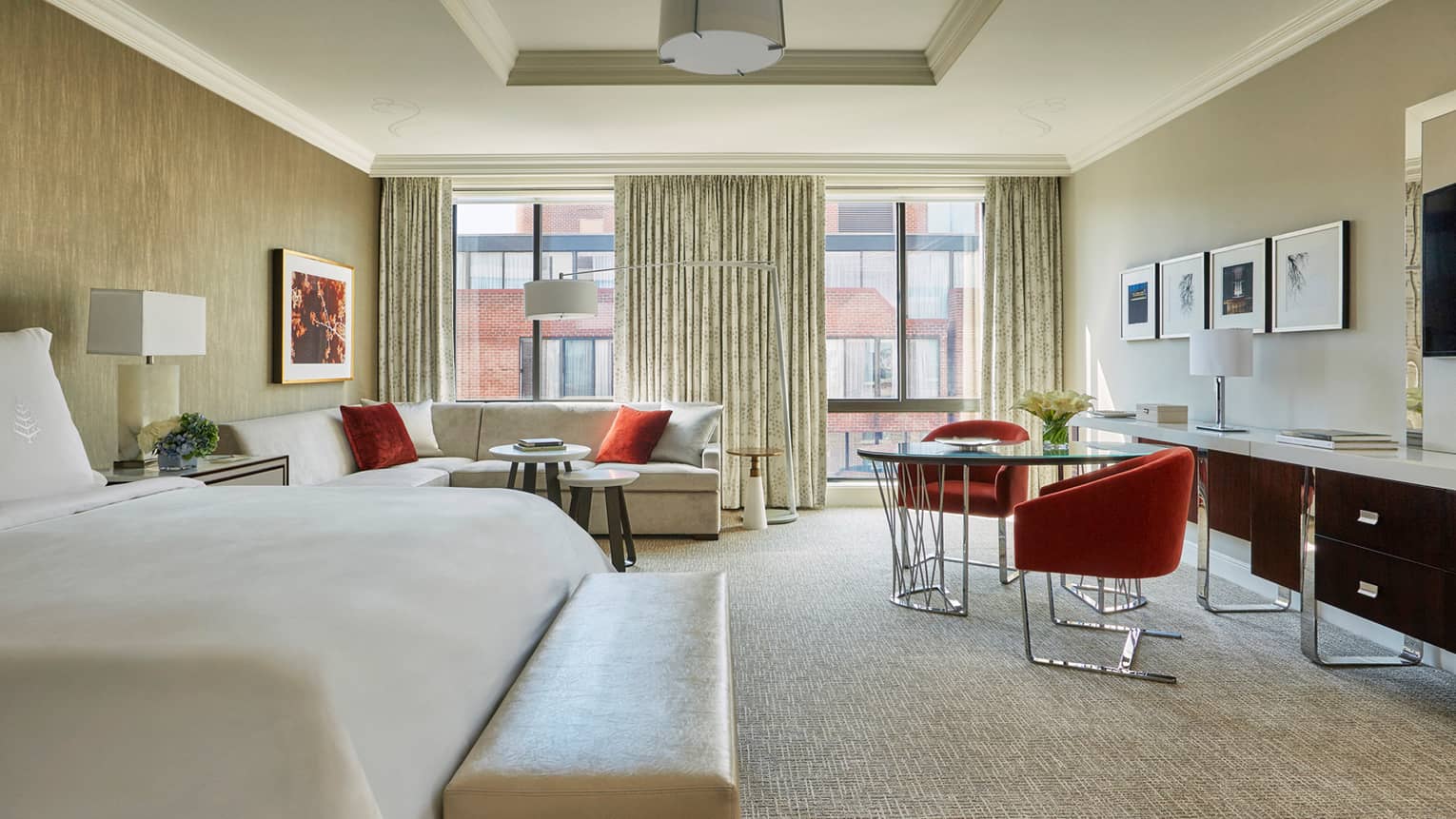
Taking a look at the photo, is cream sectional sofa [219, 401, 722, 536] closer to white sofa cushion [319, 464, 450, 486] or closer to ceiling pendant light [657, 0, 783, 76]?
white sofa cushion [319, 464, 450, 486]

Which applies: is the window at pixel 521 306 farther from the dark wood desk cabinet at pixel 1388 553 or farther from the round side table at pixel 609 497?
the dark wood desk cabinet at pixel 1388 553

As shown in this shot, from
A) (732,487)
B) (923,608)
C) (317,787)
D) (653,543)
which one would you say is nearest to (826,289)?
(732,487)

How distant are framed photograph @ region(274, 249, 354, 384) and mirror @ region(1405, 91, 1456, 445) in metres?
5.76

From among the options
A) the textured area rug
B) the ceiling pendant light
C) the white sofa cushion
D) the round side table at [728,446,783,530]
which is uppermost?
the ceiling pendant light

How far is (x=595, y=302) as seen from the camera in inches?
209

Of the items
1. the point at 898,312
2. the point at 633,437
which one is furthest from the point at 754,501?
the point at 898,312

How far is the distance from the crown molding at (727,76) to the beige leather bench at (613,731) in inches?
137

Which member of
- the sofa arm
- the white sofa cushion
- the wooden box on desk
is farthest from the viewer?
the sofa arm

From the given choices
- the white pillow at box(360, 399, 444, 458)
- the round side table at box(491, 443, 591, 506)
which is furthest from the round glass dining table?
the white pillow at box(360, 399, 444, 458)

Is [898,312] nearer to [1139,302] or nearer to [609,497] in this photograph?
[1139,302]

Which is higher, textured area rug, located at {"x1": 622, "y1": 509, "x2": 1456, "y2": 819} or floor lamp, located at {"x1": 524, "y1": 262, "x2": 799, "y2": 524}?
floor lamp, located at {"x1": 524, "y1": 262, "x2": 799, "y2": 524}

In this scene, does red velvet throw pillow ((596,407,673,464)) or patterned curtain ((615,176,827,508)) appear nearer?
red velvet throw pillow ((596,407,673,464))

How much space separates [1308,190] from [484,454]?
5.21 meters

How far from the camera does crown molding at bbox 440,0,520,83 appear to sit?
3738 millimetres
